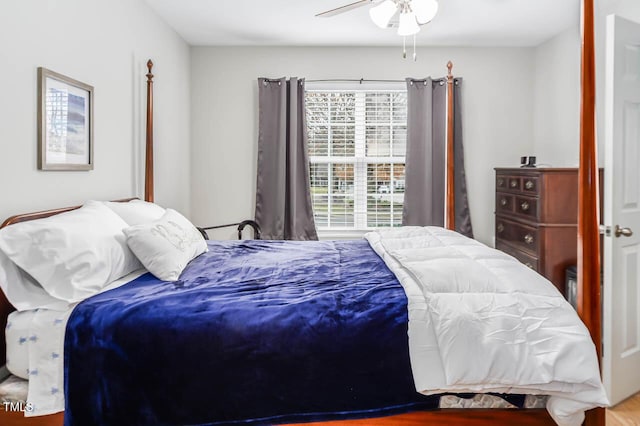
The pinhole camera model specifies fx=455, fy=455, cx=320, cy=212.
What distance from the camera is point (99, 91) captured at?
2.75 meters

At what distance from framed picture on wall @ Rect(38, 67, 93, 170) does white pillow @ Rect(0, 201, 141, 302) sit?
1.68 ft

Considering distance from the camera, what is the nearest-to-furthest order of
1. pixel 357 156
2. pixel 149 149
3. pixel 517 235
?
pixel 149 149 < pixel 517 235 < pixel 357 156

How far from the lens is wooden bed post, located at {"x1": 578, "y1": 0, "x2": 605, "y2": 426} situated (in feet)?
5.00

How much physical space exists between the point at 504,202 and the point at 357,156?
1479 mm

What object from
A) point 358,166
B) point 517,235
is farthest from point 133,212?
point 517,235

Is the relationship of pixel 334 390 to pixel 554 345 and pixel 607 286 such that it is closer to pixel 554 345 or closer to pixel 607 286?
pixel 554 345

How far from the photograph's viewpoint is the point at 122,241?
2.00 meters

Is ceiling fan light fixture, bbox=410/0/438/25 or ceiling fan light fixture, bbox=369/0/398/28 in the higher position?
ceiling fan light fixture, bbox=369/0/398/28

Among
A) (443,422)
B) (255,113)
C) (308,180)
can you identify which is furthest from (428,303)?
(255,113)

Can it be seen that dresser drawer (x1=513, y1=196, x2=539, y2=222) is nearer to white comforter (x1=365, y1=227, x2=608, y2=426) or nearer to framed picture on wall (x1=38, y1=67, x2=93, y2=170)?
white comforter (x1=365, y1=227, x2=608, y2=426)

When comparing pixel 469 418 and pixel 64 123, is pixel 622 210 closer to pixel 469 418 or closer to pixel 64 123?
pixel 469 418

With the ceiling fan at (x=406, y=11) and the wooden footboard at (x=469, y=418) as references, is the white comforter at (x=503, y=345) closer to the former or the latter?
the wooden footboard at (x=469, y=418)

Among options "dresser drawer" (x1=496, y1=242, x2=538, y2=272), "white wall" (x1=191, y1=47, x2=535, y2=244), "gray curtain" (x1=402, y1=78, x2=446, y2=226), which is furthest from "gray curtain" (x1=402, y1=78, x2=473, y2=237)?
"dresser drawer" (x1=496, y1=242, x2=538, y2=272)

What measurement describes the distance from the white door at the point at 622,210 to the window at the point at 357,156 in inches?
94.0
